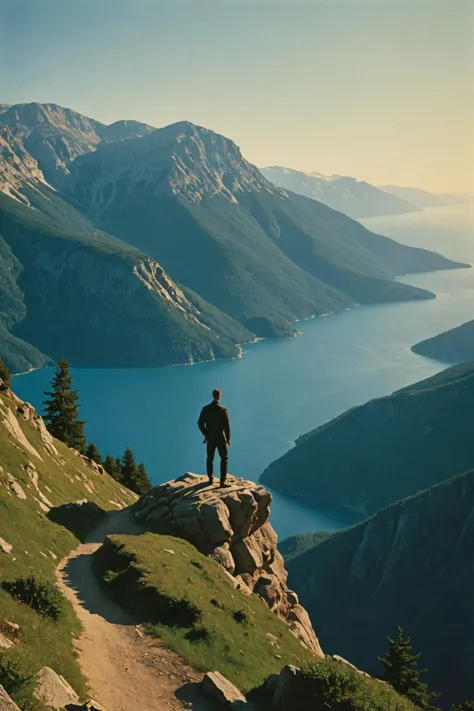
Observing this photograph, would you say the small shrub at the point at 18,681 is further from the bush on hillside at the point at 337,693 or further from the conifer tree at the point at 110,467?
the conifer tree at the point at 110,467

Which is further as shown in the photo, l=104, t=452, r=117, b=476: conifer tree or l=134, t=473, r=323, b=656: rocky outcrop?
l=104, t=452, r=117, b=476: conifer tree

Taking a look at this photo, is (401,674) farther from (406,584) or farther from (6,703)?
(406,584)

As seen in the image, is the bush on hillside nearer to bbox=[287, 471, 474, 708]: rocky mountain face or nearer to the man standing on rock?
the man standing on rock

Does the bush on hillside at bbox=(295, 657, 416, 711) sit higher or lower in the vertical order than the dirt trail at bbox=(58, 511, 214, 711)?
higher

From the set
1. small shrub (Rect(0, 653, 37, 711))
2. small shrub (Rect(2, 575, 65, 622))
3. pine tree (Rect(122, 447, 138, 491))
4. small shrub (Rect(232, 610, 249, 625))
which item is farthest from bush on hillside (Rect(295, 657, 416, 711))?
pine tree (Rect(122, 447, 138, 491))

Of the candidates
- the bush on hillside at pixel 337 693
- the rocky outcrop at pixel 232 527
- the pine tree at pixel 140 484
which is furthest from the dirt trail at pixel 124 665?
the pine tree at pixel 140 484

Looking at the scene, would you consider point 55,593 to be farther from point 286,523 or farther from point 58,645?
point 286,523

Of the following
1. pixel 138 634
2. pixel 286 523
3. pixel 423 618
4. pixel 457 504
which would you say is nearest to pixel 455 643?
pixel 423 618

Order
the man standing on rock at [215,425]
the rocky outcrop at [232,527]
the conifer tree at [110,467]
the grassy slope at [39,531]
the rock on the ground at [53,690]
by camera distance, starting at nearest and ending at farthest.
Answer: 1. the rock on the ground at [53,690]
2. the grassy slope at [39,531]
3. the man standing on rock at [215,425]
4. the rocky outcrop at [232,527]
5. the conifer tree at [110,467]
